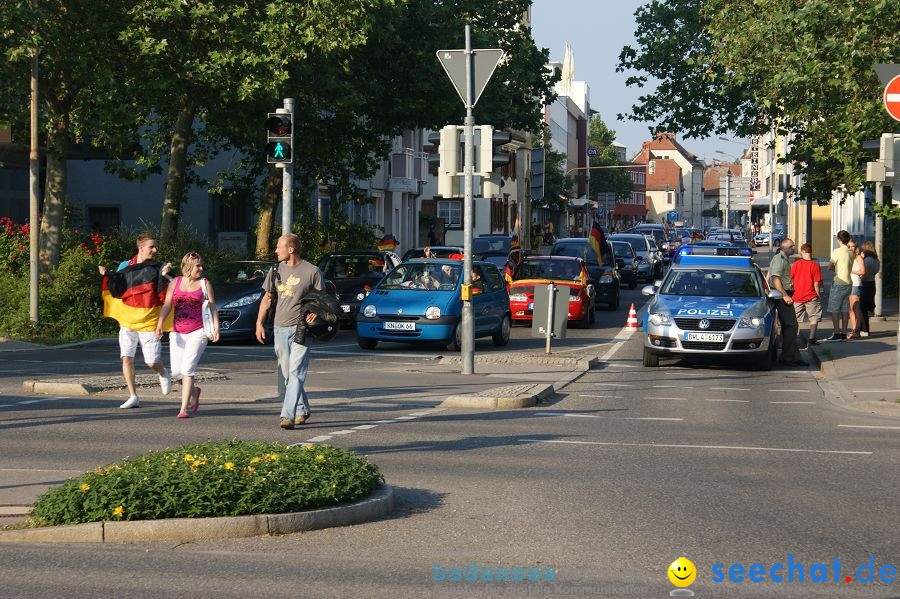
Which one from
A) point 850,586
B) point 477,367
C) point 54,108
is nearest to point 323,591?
point 850,586

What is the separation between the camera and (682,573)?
6.85 m

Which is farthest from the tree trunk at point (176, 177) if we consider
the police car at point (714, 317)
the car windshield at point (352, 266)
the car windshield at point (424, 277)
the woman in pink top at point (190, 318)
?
the woman in pink top at point (190, 318)

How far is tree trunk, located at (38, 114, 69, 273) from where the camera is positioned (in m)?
25.3

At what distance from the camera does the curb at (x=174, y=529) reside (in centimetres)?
788

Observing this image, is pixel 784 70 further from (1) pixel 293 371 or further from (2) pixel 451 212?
Result: (2) pixel 451 212

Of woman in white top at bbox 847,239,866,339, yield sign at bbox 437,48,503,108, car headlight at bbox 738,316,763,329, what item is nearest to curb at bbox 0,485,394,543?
yield sign at bbox 437,48,503,108

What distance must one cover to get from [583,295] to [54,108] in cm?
1156

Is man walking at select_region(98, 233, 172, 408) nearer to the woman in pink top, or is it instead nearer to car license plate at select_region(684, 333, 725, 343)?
the woman in pink top

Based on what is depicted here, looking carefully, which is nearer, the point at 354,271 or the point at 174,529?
the point at 174,529

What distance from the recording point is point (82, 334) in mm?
24219

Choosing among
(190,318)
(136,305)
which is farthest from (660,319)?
(136,305)

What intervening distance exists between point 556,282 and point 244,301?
7.97 meters

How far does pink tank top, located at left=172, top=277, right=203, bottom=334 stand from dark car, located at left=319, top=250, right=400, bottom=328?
13.3 metres

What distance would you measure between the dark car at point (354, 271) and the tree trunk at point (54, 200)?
552cm
